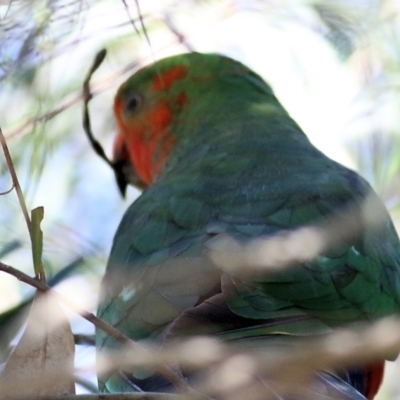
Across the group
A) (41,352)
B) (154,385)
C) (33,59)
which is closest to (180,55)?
(33,59)

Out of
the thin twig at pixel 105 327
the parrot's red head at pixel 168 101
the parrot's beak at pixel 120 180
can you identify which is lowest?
the parrot's beak at pixel 120 180

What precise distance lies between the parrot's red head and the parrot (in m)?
0.05

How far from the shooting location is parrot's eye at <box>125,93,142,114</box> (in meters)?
2.65

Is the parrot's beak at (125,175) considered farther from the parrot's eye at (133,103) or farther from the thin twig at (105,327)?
the thin twig at (105,327)

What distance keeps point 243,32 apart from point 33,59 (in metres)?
0.57

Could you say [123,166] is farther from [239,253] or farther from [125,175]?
[239,253]

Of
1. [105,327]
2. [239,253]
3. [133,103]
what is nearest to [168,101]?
[133,103]

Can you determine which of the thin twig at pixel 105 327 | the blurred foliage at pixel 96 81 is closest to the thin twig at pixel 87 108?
the blurred foliage at pixel 96 81

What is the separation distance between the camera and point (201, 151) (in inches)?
87.4

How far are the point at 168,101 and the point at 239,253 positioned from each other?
123 cm

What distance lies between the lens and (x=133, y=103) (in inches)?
105

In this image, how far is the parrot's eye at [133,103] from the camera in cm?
265

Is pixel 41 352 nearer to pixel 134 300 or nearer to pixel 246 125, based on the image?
pixel 134 300

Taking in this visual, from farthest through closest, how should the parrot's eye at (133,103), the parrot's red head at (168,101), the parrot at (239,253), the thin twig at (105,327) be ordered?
1. the parrot's eye at (133,103)
2. the parrot's red head at (168,101)
3. the parrot at (239,253)
4. the thin twig at (105,327)
